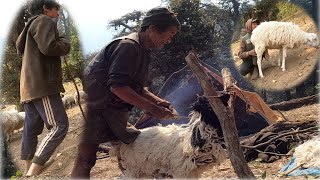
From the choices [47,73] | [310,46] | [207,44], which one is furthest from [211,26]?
[47,73]

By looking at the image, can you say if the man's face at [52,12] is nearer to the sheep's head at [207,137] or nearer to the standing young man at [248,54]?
the sheep's head at [207,137]

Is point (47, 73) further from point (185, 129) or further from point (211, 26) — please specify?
point (211, 26)

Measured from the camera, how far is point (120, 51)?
8.33ft

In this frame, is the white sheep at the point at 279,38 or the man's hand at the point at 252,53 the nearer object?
the white sheep at the point at 279,38

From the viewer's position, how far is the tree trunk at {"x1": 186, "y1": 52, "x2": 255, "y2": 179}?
251 cm

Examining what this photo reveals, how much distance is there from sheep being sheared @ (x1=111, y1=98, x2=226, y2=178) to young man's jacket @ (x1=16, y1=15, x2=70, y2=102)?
2.83 ft

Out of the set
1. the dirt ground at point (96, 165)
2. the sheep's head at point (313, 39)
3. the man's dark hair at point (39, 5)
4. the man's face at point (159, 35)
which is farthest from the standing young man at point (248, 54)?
the man's face at point (159, 35)

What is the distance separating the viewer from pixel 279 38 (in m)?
5.57

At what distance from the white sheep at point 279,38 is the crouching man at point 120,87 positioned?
2.62 meters

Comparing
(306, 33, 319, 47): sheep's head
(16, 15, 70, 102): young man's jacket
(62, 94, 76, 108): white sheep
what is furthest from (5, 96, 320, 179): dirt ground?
(306, 33, 319, 47): sheep's head

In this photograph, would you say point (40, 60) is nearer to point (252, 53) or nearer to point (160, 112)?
point (160, 112)

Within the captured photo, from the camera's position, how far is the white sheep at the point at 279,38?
5033 millimetres

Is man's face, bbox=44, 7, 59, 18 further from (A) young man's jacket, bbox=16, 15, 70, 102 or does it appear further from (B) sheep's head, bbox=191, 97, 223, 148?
(B) sheep's head, bbox=191, 97, 223, 148

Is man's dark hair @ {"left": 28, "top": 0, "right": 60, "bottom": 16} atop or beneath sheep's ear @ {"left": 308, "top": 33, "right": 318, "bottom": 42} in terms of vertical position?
atop
